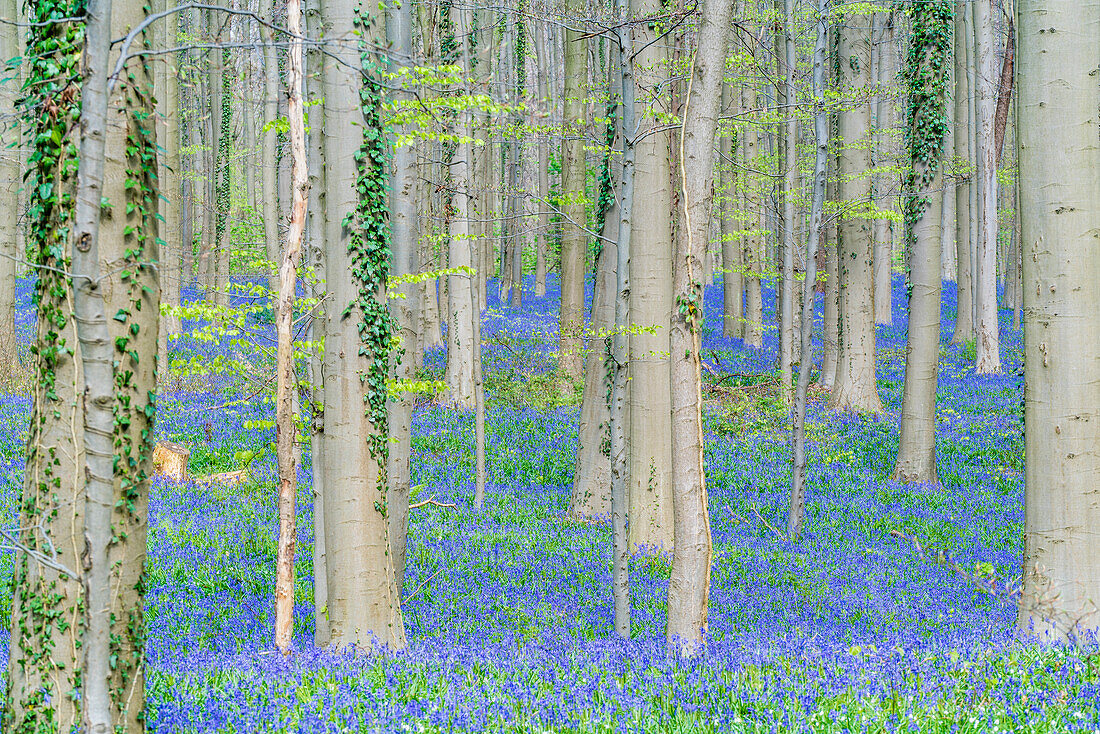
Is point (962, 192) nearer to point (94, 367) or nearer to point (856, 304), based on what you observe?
point (856, 304)

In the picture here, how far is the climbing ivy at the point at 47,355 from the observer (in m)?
3.66

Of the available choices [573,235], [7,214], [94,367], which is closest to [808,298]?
[573,235]

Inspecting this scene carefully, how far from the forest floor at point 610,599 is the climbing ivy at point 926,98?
4484 mm

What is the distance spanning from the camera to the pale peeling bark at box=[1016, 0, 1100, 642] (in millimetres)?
5262

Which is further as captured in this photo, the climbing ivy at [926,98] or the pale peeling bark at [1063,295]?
the climbing ivy at [926,98]

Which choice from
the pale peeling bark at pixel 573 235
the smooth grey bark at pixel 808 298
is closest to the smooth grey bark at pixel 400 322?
the smooth grey bark at pixel 808 298

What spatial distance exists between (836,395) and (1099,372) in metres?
12.1

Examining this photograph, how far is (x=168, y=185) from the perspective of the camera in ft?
63.0

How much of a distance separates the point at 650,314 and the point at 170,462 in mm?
7610

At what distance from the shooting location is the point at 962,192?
24.9 meters

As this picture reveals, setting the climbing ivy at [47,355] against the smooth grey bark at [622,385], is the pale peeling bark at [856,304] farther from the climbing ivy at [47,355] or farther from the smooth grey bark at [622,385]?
the climbing ivy at [47,355]

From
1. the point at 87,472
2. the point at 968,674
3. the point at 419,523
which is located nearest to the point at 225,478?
the point at 419,523

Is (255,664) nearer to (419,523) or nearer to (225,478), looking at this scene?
(419,523)

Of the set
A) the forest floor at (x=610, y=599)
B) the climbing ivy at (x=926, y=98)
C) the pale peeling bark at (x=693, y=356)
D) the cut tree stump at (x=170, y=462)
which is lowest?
the forest floor at (x=610, y=599)
